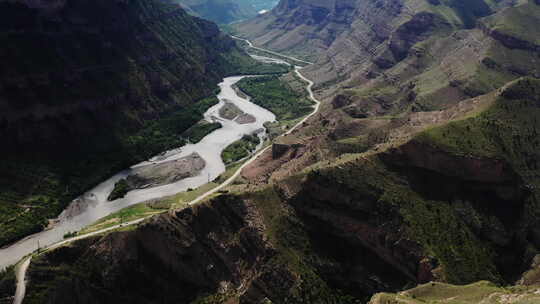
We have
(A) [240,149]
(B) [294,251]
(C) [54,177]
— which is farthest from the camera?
(A) [240,149]

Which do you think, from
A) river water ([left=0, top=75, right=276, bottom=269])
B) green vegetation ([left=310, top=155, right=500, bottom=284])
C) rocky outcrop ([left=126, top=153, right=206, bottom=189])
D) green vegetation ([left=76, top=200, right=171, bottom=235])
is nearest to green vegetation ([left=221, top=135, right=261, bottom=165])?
river water ([left=0, top=75, right=276, bottom=269])

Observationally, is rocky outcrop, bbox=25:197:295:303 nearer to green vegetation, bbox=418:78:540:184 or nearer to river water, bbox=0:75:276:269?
river water, bbox=0:75:276:269

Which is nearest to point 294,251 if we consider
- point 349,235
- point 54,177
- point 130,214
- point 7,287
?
point 349,235

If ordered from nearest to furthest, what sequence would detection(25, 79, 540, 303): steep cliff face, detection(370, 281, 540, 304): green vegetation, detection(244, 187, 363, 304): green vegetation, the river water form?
detection(370, 281, 540, 304): green vegetation, detection(244, 187, 363, 304): green vegetation, detection(25, 79, 540, 303): steep cliff face, the river water

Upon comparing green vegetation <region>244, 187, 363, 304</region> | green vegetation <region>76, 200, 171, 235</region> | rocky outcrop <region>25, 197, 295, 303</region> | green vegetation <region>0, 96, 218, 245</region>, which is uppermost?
green vegetation <region>244, 187, 363, 304</region>

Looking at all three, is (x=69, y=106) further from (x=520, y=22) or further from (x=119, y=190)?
(x=520, y=22)

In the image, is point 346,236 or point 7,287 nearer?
point 7,287

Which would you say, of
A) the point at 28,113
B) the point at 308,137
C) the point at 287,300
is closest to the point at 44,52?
the point at 28,113
